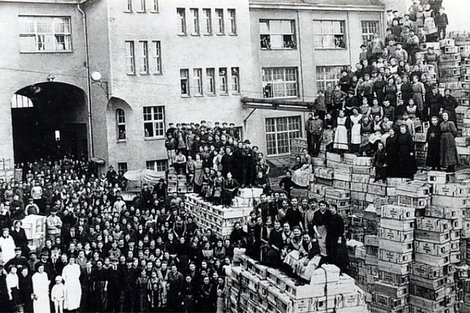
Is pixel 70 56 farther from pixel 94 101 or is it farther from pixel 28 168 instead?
pixel 28 168

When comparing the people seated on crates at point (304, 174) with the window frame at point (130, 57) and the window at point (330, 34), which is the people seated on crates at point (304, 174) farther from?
the window at point (330, 34)

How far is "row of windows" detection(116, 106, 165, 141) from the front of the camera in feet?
98.5

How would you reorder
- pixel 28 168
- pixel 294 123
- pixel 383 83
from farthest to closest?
pixel 294 123
pixel 28 168
pixel 383 83

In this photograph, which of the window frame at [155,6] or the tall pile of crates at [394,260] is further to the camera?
the window frame at [155,6]

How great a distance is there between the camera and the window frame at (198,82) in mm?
31875

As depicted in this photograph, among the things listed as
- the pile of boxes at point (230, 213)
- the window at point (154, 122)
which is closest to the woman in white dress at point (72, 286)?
the pile of boxes at point (230, 213)

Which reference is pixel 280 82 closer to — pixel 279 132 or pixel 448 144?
pixel 279 132

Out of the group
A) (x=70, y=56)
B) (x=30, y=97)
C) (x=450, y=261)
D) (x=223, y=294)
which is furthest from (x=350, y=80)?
(x=30, y=97)

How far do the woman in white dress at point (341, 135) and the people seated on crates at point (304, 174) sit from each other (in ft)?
4.60

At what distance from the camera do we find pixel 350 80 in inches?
843

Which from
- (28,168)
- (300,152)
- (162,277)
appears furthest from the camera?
(28,168)

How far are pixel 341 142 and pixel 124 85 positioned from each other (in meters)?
13.4

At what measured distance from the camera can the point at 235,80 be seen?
33.4 metres

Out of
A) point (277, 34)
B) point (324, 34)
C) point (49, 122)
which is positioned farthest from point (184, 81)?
point (324, 34)
